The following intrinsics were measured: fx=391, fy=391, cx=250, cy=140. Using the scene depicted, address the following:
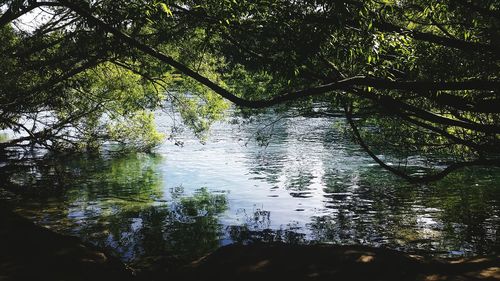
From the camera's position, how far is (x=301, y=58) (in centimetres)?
725

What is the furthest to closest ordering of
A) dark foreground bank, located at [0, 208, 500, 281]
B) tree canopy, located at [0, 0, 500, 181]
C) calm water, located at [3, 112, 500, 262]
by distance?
calm water, located at [3, 112, 500, 262]
tree canopy, located at [0, 0, 500, 181]
dark foreground bank, located at [0, 208, 500, 281]

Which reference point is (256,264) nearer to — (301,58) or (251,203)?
(301,58)

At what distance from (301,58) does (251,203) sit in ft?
44.8

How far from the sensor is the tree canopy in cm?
671

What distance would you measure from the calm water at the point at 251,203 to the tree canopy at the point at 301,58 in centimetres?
323

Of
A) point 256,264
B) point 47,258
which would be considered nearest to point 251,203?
point 256,264

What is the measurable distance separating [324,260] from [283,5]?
17.1 feet

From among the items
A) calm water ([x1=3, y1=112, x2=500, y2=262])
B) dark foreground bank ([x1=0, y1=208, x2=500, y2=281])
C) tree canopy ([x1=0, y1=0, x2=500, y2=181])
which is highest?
tree canopy ([x1=0, y1=0, x2=500, y2=181])

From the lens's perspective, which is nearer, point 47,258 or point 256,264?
point 256,264

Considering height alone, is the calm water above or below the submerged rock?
below

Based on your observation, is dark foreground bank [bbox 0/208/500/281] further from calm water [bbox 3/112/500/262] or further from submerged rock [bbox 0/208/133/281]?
calm water [bbox 3/112/500/262]

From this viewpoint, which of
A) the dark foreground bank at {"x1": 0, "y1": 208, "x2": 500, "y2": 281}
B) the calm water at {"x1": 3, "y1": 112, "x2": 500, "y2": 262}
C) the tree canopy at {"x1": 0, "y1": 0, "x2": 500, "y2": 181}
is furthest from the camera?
the calm water at {"x1": 3, "y1": 112, "x2": 500, "y2": 262}

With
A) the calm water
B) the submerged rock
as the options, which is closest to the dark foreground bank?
the submerged rock

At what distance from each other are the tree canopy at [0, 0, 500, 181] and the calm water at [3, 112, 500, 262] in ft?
10.6
